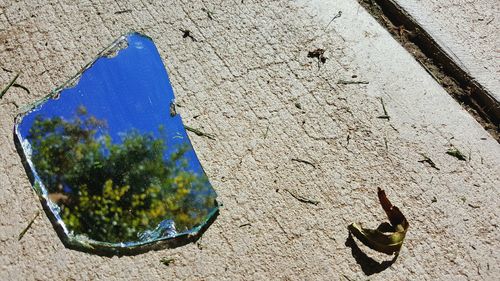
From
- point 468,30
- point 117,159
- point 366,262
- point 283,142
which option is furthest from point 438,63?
point 117,159

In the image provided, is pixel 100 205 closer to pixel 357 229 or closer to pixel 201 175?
pixel 201 175

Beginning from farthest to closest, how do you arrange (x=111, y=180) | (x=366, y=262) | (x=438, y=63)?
(x=438, y=63) → (x=111, y=180) → (x=366, y=262)

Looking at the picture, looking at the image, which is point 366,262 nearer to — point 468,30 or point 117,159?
point 117,159

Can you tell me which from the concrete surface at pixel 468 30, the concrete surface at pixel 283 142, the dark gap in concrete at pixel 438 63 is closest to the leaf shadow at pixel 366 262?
the concrete surface at pixel 283 142

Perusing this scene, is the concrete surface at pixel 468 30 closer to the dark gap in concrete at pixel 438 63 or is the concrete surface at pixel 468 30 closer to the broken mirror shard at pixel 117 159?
the dark gap in concrete at pixel 438 63

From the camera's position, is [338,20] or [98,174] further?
[338,20]

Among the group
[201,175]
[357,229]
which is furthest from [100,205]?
[357,229]

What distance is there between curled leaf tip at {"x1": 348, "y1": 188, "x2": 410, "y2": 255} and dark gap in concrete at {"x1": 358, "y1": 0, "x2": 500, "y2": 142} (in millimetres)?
648

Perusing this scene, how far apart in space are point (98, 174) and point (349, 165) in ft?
3.30

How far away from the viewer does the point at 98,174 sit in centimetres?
203

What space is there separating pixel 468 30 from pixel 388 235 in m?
1.17

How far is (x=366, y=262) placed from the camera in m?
1.86

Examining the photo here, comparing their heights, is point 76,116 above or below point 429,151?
below

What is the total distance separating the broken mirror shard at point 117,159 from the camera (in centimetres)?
192
